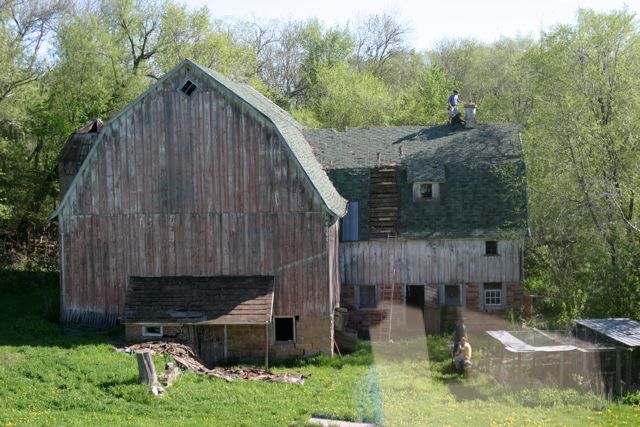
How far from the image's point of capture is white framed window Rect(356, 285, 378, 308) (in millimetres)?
26312

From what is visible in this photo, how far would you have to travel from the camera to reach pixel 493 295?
26.3m

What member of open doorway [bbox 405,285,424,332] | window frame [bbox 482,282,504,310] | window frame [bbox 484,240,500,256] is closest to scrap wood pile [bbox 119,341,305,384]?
open doorway [bbox 405,285,424,332]

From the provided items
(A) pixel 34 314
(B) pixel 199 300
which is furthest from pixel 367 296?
(A) pixel 34 314

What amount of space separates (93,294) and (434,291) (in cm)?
1259

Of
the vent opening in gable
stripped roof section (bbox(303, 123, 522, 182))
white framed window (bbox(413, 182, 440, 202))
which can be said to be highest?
the vent opening in gable

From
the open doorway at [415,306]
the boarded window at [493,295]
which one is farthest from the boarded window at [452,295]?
the boarded window at [493,295]

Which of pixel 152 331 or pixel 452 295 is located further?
pixel 452 295

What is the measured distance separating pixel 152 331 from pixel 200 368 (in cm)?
339

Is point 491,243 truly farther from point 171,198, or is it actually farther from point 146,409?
A: point 146,409

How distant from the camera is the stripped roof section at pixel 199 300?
69.3ft

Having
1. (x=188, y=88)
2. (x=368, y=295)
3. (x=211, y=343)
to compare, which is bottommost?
(x=211, y=343)

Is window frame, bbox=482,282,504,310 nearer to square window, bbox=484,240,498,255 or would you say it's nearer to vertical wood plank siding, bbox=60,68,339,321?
square window, bbox=484,240,498,255

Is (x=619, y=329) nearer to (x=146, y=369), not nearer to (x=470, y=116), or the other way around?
(x=470, y=116)

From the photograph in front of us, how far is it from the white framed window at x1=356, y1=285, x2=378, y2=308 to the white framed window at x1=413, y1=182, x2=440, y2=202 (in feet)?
13.0
